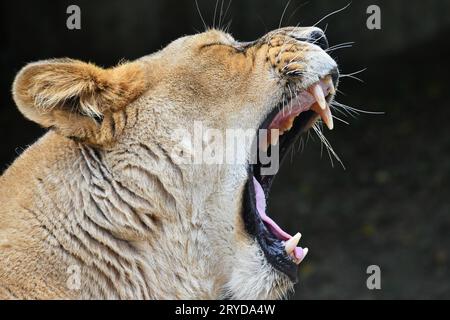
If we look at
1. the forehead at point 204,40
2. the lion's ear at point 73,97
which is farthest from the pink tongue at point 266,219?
the lion's ear at point 73,97

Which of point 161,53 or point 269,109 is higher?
point 161,53

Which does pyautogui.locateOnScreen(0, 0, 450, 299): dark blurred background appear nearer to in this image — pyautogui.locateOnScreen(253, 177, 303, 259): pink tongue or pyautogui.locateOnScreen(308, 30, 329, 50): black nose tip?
pyautogui.locateOnScreen(253, 177, 303, 259): pink tongue

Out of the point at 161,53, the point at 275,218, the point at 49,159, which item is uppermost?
the point at 161,53

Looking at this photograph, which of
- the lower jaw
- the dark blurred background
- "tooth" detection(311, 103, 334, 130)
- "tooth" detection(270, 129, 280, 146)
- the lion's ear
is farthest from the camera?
the dark blurred background

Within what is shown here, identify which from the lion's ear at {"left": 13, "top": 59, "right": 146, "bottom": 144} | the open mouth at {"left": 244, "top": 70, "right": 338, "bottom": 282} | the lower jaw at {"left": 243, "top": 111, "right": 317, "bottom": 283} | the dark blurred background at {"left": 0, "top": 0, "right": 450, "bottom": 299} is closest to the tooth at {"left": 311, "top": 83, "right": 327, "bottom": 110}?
the open mouth at {"left": 244, "top": 70, "right": 338, "bottom": 282}

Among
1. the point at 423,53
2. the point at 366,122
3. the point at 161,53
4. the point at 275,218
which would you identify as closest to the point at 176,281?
the point at 161,53

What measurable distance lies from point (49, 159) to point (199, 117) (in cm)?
62

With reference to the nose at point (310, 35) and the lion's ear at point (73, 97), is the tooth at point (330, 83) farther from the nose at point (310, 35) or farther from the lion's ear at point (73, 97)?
the lion's ear at point (73, 97)

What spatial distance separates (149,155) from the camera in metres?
3.26

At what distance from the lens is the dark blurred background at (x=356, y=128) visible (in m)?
7.65

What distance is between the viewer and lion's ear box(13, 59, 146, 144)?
3.14m
